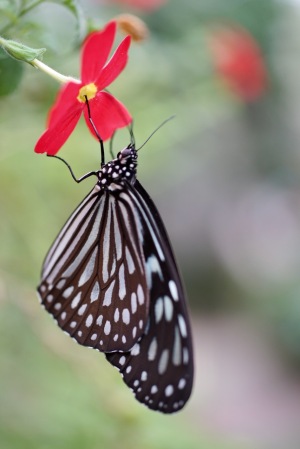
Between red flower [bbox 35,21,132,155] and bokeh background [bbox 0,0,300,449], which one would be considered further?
bokeh background [bbox 0,0,300,449]

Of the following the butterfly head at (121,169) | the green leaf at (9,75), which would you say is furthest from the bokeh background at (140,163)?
the butterfly head at (121,169)

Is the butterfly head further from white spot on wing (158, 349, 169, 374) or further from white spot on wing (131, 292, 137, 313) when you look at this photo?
white spot on wing (158, 349, 169, 374)

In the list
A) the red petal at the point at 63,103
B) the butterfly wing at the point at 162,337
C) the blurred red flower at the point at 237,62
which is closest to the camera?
the red petal at the point at 63,103

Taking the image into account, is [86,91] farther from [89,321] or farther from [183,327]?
[183,327]

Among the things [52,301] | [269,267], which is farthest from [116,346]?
[269,267]

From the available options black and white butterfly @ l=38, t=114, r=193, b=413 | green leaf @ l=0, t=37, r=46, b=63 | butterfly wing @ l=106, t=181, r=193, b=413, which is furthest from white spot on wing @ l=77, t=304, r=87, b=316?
green leaf @ l=0, t=37, r=46, b=63

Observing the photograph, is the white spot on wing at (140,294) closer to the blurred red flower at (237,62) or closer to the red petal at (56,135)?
the red petal at (56,135)

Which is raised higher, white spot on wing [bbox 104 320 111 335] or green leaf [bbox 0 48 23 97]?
green leaf [bbox 0 48 23 97]
